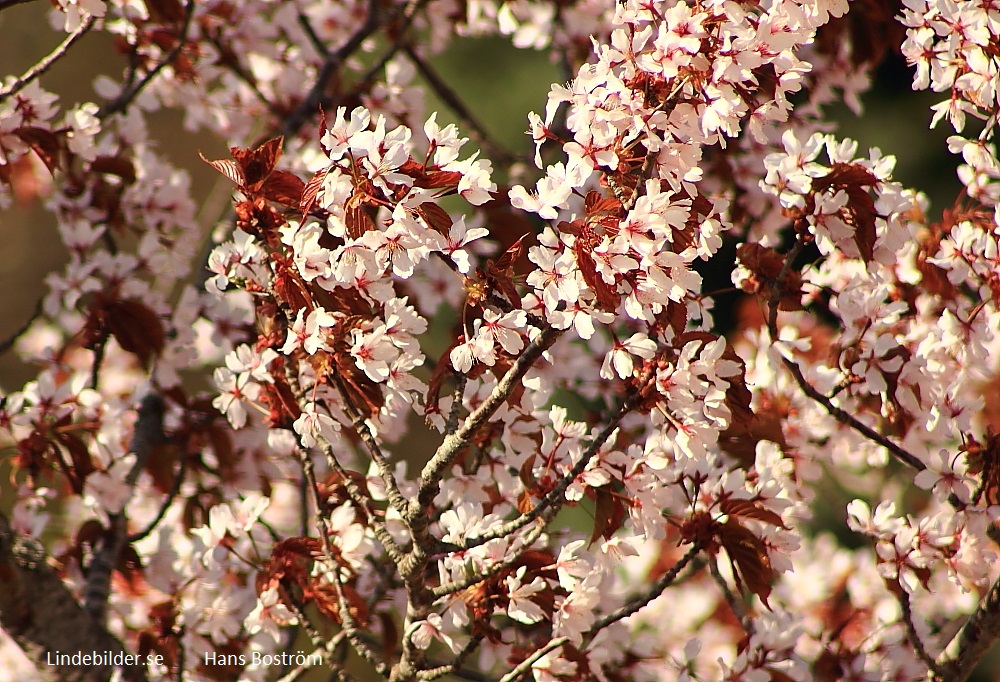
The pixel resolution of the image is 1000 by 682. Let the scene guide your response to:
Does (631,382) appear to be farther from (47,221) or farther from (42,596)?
(47,221)

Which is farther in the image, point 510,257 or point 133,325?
point 133,325

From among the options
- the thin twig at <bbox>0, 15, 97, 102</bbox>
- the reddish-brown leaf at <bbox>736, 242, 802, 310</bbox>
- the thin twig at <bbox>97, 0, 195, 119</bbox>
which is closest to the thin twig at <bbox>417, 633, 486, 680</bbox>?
the reddish-brown leaf at <bbox>736, 242, 802, 310</bbox>

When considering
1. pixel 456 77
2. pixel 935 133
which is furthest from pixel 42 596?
pixel 935 133

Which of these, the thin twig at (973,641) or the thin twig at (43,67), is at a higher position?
the thin twig at (43,67)

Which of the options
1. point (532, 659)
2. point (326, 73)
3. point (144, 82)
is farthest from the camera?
point (326, 73)

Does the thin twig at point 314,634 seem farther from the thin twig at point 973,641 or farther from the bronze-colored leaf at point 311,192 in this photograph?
the thin twig at point 973,641

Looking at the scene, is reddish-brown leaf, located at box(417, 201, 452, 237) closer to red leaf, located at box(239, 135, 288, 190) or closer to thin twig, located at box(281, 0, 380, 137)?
red leaf, located at box(239, 135, 288, 190)

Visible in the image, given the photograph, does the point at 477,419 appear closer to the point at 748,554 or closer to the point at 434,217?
the point at 434,217

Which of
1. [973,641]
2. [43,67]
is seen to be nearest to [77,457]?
[43,67]

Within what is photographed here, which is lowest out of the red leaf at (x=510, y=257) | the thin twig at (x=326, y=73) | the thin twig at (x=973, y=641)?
the thin twig at (x=973, y=641)

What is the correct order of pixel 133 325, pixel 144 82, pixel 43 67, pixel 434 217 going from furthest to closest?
pixel 144 82
pixel 133 325
pixel 43 67
pixel 434 217

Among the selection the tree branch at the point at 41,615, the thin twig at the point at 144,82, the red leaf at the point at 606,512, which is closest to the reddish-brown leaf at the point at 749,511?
the red leaf at the point at 606,512
